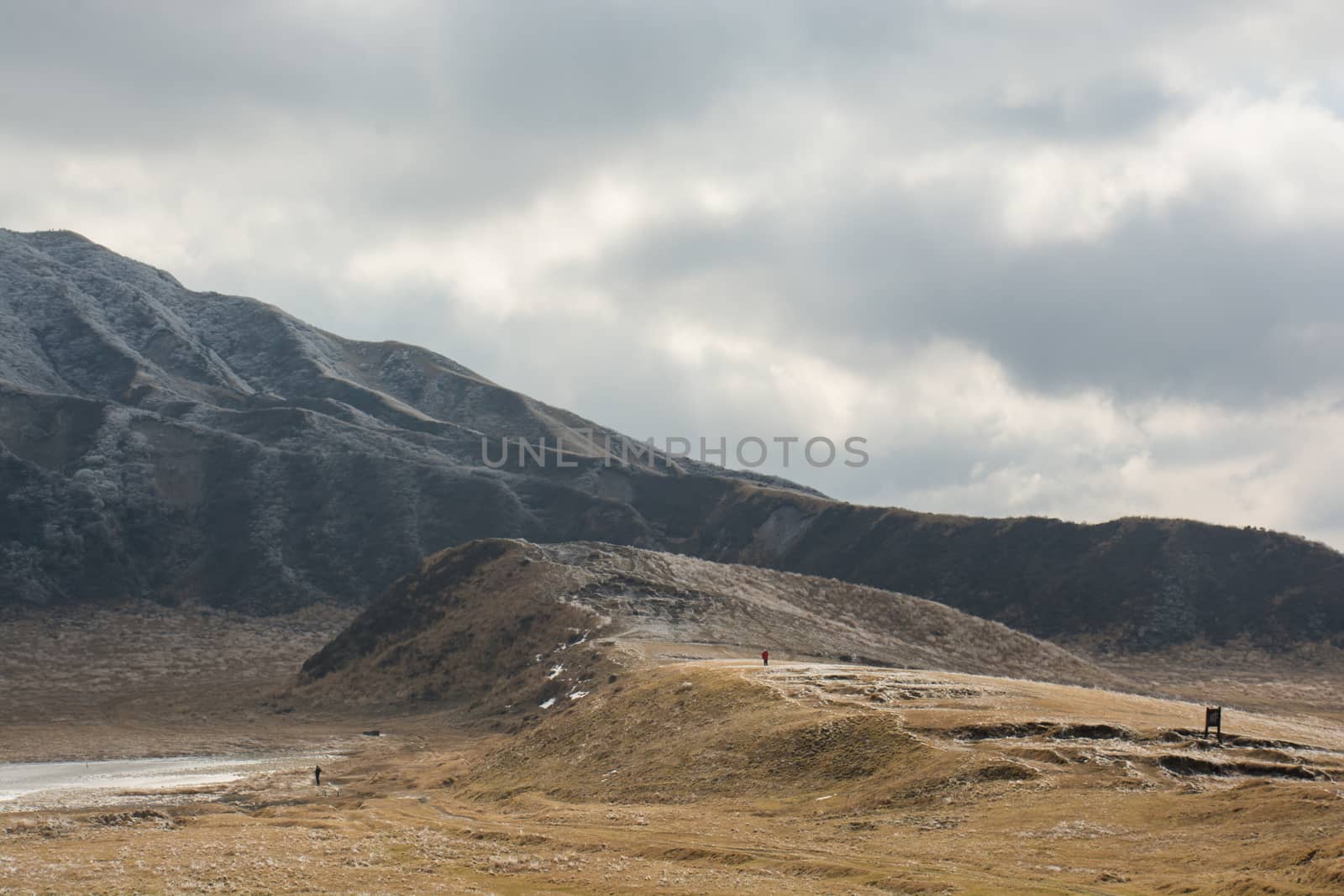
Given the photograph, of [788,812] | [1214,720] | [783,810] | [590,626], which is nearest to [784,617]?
[590,626]

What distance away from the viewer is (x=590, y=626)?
380 feet

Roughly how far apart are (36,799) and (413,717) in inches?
1644

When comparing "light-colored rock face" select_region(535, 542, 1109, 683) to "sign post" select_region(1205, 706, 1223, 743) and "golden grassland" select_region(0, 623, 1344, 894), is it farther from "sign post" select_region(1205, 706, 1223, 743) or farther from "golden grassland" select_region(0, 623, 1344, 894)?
"sign post" select_region(1205, 706, 1223, 743)

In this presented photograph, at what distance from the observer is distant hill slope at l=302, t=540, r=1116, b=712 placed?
4491 inches

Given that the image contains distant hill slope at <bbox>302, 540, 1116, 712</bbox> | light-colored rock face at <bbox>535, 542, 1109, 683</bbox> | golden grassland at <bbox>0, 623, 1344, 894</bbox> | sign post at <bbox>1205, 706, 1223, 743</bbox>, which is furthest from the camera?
light-colored rock face at <bbox>535, 542, 1109, 683</bbox>

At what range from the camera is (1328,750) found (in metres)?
58.6

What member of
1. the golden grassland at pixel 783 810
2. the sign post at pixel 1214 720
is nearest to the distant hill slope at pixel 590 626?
the golden grassland at pixel 783 810

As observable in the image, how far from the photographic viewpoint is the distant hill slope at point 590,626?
114 meters

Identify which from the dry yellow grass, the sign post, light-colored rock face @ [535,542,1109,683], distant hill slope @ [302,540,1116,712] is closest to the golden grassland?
the dry yellow grass

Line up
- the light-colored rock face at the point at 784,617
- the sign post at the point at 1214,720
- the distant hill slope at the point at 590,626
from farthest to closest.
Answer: the light-colored rock face at the point at 784,617 < the distant hill slope at the point at 590,626 < the sign post at the point at 1214,720

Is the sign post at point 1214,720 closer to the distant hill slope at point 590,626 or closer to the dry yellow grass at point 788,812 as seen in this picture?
the dry yellow grass at point 788,812

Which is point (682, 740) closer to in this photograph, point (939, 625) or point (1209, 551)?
point (939, 625)

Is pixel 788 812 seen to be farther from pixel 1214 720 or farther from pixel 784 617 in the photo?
pixel 784 617

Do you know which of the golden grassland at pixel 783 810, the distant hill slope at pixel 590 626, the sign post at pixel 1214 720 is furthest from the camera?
the distant hill slope at pixel 590 626
